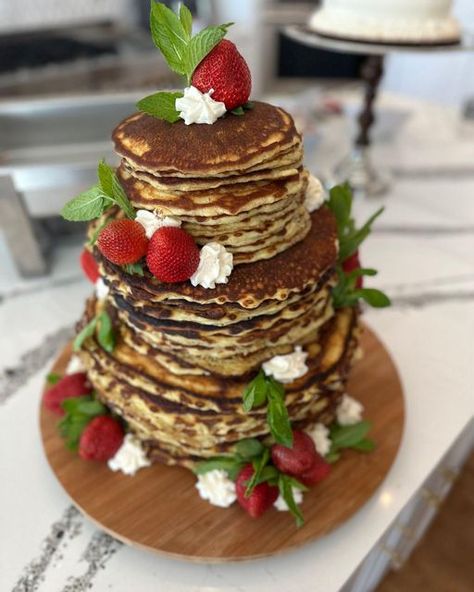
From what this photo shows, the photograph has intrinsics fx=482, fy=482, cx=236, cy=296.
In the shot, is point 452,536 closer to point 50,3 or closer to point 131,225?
point 131,225

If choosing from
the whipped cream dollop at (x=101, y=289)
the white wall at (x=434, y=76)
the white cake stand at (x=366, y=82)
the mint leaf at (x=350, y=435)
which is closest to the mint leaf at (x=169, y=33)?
the whipped cream dollop at (x=101, y=289)

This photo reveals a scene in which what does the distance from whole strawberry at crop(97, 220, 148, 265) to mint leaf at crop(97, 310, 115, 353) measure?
252 mm

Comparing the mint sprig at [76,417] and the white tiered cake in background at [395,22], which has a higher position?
the white tiered cake in background at [395,22]

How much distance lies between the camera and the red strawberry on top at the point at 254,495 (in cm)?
91

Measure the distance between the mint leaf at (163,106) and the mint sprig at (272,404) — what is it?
465 mm

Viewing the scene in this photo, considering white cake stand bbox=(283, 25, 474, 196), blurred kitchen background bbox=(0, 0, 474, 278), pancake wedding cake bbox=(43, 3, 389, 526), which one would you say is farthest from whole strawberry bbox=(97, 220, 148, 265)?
white cake stand bbox=(283, 25, 474, 196)

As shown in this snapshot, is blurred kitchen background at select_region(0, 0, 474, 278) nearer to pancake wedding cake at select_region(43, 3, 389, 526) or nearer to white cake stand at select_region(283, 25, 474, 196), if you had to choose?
white cake stand at select_region(283, 25, 474, 196)

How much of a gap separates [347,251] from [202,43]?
528 mm

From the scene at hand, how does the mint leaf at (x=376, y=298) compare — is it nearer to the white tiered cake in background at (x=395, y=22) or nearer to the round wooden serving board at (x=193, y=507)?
the round wooden serving board at (x=193, y=507)

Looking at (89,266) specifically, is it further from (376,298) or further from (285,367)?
(376,298)

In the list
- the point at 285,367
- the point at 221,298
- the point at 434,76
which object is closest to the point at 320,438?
the point at 285,367

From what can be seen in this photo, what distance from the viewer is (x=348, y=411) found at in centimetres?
112

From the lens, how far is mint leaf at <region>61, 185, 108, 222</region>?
743 millimetres

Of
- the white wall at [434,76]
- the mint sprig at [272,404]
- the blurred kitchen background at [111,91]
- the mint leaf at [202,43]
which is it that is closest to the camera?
the mint leaf at [202,43]
